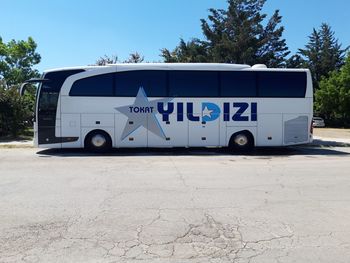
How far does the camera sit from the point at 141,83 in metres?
16.5

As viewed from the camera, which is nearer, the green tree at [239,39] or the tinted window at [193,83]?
the tinted window at [193,83]

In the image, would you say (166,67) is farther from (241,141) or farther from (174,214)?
(174,214)

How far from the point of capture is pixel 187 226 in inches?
233

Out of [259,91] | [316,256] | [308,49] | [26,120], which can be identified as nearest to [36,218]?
[316,256]

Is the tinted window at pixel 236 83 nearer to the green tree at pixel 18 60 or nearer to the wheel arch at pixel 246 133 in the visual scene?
the wheel arch at pixel 246 133

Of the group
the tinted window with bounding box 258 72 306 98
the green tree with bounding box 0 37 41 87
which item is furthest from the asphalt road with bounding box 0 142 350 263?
the green tree with bounding box 0 37 41 87

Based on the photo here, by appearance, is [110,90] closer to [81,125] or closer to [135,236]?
[81,125]

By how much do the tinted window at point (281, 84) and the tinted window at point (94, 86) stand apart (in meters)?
6.05

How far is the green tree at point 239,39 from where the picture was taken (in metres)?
53.1

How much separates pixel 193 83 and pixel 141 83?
207 cm

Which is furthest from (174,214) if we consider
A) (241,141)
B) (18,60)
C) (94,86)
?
(18,60)

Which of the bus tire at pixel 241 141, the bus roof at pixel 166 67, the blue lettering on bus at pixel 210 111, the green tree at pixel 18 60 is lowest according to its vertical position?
the bus tire at pixel 241 141

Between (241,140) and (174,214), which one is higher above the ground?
(241,140)

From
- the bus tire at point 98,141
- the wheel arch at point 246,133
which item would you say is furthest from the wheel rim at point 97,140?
the wheel arch at point 246,133
